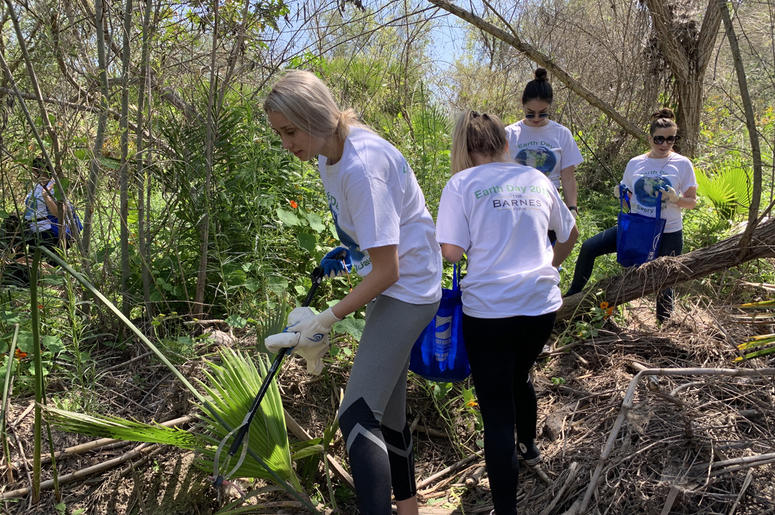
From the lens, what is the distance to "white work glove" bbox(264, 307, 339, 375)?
2014 millimetres

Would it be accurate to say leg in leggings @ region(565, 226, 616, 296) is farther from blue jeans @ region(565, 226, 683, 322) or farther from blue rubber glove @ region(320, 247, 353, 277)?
blue rubber glove @ region(320, 247, 353, 277)

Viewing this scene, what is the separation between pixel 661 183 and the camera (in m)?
3.71

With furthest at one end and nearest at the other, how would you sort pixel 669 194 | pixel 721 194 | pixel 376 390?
pixel 721 194
pixel 669 194
pixel 376 390

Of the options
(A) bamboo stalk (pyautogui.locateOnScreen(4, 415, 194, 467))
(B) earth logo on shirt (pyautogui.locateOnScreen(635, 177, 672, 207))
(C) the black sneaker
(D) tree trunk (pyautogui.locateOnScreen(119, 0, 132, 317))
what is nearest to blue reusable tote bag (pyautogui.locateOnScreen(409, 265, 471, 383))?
(C) the black sneaker

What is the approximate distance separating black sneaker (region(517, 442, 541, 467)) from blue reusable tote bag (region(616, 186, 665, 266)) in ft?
5.08

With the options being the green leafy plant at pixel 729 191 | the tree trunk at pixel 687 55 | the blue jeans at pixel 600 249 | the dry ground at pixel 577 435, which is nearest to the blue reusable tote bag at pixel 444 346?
the dry ground at pixel 577 435

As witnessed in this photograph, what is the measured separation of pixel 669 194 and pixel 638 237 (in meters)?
0.32

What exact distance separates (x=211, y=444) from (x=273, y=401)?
0.39 metres

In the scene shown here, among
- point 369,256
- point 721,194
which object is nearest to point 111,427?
point 369,256

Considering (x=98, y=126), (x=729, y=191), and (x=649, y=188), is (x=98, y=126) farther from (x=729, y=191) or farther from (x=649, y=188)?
(x=729, y=191)

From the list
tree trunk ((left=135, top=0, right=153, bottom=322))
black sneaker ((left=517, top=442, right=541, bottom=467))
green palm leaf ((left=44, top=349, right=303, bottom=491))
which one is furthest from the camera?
tree trunk ((left=135, top=0, right=153, bottom=322))

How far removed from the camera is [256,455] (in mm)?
2273

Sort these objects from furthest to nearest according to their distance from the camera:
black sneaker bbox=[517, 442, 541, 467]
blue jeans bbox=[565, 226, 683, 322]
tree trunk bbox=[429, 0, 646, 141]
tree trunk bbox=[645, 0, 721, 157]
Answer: tree trunk bbox=[645, 0, 721, 157] → tree trunk bbox=[429, 0, 646, 141] → blue jeans bbox=[565, 226, 683, 322] → black sneaker bbox=[517, 442, 541, 467]

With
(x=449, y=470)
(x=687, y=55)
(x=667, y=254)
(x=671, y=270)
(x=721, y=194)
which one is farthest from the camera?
(x=687, y=55)
